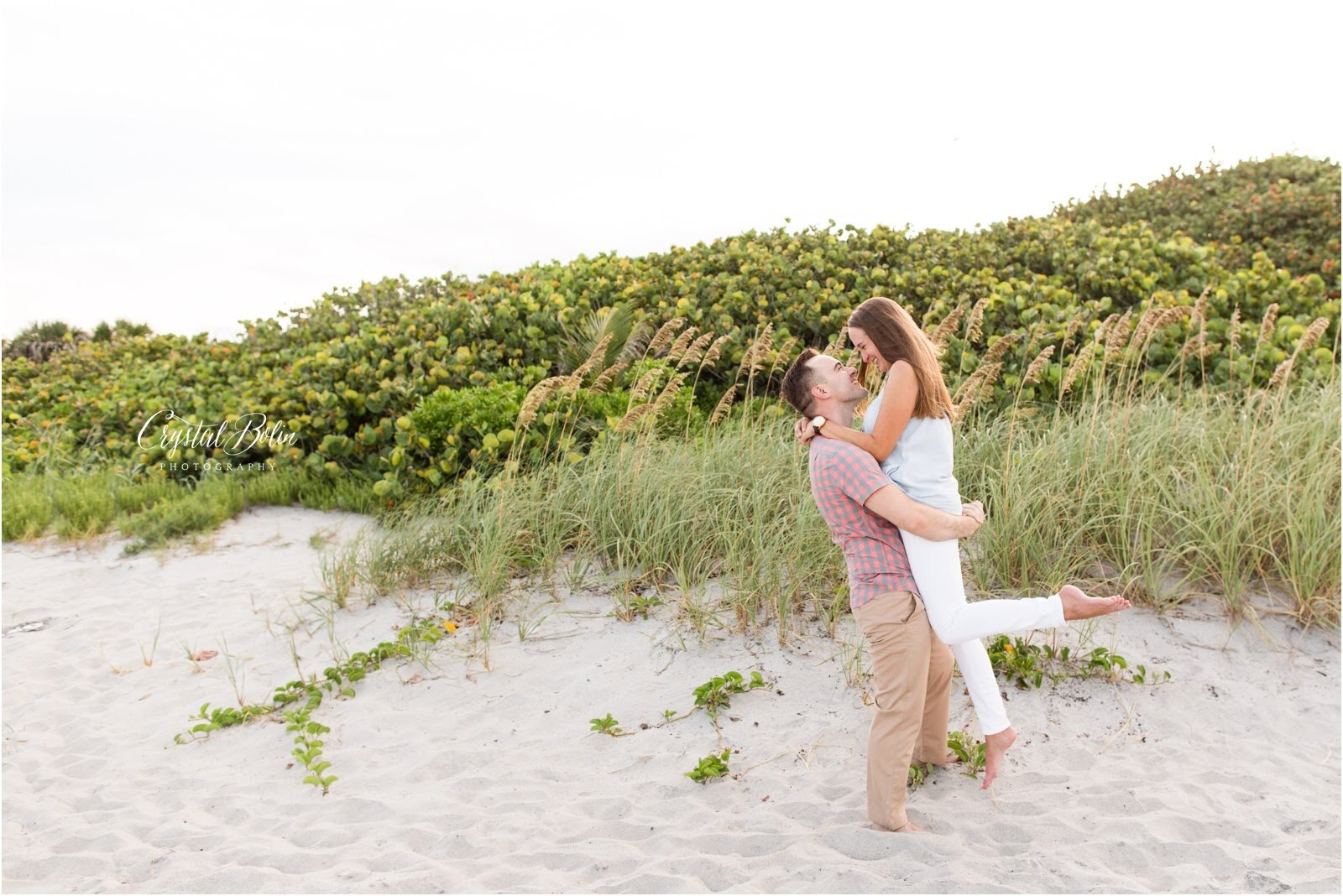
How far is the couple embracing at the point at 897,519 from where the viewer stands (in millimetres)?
3604

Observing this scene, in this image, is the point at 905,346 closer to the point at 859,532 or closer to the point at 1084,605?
the point at 859,532

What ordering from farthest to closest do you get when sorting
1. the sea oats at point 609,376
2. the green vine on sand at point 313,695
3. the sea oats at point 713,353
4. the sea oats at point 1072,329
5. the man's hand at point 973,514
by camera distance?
1. the sea oats at point 609,376
2. the sea oats at point 1072,329
3. the sea oats at point 713,353
4. the green vine on sand at point 313,695
5. the man's hand at point 973,514

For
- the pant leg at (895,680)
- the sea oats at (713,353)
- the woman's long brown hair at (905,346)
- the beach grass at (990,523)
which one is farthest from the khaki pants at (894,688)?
the sea oats at (713,353)

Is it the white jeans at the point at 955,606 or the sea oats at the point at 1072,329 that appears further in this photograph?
the sea oats at the point at 1072,329

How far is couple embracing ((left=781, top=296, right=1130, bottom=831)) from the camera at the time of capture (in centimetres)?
360

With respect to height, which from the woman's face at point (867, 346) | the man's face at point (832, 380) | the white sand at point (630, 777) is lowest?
the white sand at point (630, 777)

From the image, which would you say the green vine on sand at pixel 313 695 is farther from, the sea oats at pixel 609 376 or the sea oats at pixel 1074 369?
the sea oats at pixel 1074 369

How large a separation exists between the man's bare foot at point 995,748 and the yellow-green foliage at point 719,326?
2.50 meters

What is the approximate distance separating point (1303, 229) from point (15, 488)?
50.7 feet

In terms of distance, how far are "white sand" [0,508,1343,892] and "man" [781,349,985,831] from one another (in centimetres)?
35

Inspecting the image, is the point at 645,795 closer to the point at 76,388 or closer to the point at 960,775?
the point at 960,775

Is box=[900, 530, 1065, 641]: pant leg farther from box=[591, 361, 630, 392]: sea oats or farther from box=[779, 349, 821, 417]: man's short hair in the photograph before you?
box=[591, 361, 630, 392]: sea oats

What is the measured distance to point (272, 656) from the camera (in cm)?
593

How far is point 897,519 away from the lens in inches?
141
